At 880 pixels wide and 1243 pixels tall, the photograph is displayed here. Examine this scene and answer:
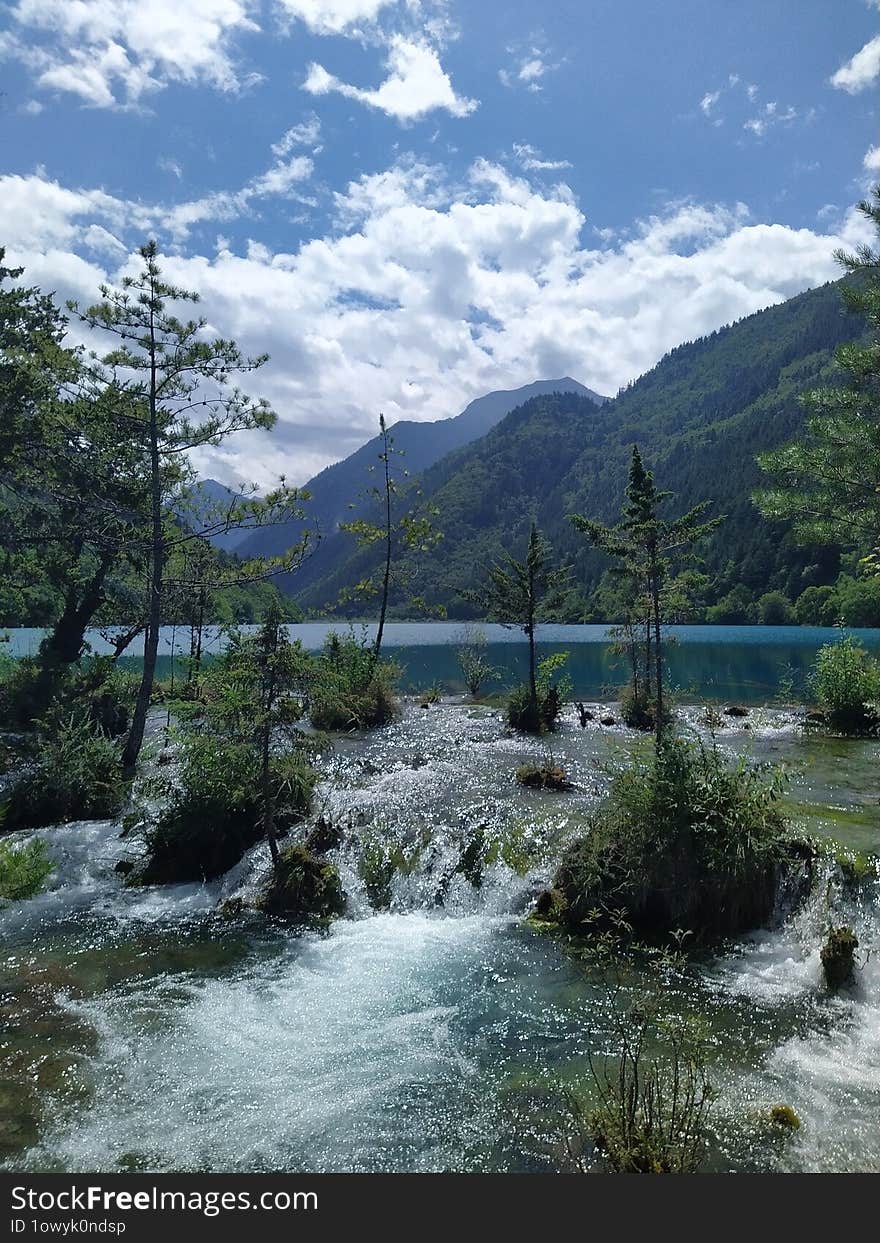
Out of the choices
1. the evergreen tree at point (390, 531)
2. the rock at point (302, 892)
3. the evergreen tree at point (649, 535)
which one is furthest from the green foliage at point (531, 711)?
the rock at point (302, 892)

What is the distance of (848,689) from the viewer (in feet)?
77.2

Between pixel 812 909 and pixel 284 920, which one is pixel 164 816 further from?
pixel 812 909

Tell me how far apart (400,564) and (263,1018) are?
27269 mm

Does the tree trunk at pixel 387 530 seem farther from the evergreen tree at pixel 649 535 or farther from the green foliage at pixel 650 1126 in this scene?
the green foliage at pixel 650 1126

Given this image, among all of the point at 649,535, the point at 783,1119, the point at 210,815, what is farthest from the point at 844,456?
the point at 210,815

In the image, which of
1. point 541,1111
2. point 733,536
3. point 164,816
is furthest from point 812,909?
point 733,536

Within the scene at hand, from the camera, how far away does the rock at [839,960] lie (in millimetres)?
8641

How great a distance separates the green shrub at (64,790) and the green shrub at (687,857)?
11.4 metres

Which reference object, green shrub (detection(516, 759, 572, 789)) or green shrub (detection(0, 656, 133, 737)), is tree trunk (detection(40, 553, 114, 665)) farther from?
green shrub (detection(516, 759, 572, 789))

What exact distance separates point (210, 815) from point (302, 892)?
279cm

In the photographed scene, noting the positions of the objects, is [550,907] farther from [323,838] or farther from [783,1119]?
[783,1119]

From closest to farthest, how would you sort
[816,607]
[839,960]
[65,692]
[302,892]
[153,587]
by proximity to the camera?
1. [839,960]
2. [302,892]
3. [153,587]
4. [65,692]
5. [816,607]

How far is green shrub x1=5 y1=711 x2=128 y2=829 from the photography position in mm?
15727

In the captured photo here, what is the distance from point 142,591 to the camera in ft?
90.6
